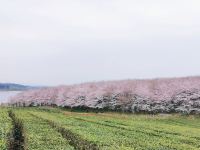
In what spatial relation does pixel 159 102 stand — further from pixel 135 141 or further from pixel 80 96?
pixel 135 141

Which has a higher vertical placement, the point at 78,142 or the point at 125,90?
the point at 125,90

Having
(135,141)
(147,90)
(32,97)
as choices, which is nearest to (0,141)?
(135,141)

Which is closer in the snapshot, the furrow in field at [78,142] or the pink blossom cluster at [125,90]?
the furrow in field at [78,142]

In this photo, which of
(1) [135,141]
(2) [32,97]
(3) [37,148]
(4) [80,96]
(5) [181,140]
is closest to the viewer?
(3) [37,148]

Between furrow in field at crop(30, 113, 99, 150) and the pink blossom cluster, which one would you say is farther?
the pink blossom cluster

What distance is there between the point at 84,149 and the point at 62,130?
43.7 feet

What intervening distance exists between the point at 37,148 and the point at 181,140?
15295mm

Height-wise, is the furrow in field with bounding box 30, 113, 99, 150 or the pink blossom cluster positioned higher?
the pink blossom cluster

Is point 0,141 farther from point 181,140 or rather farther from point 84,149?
point 181,140

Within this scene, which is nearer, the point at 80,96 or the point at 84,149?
the point at 84,149

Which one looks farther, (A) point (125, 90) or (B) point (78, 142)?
(A) point (125, 90)

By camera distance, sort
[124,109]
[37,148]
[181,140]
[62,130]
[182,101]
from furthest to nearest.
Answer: [124,109], [182,101], [62,130], [181,140], [37,148]

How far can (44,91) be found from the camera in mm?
173750

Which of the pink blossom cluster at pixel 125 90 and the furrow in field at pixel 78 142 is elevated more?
the pink blossom cluster at pixel 125 90
